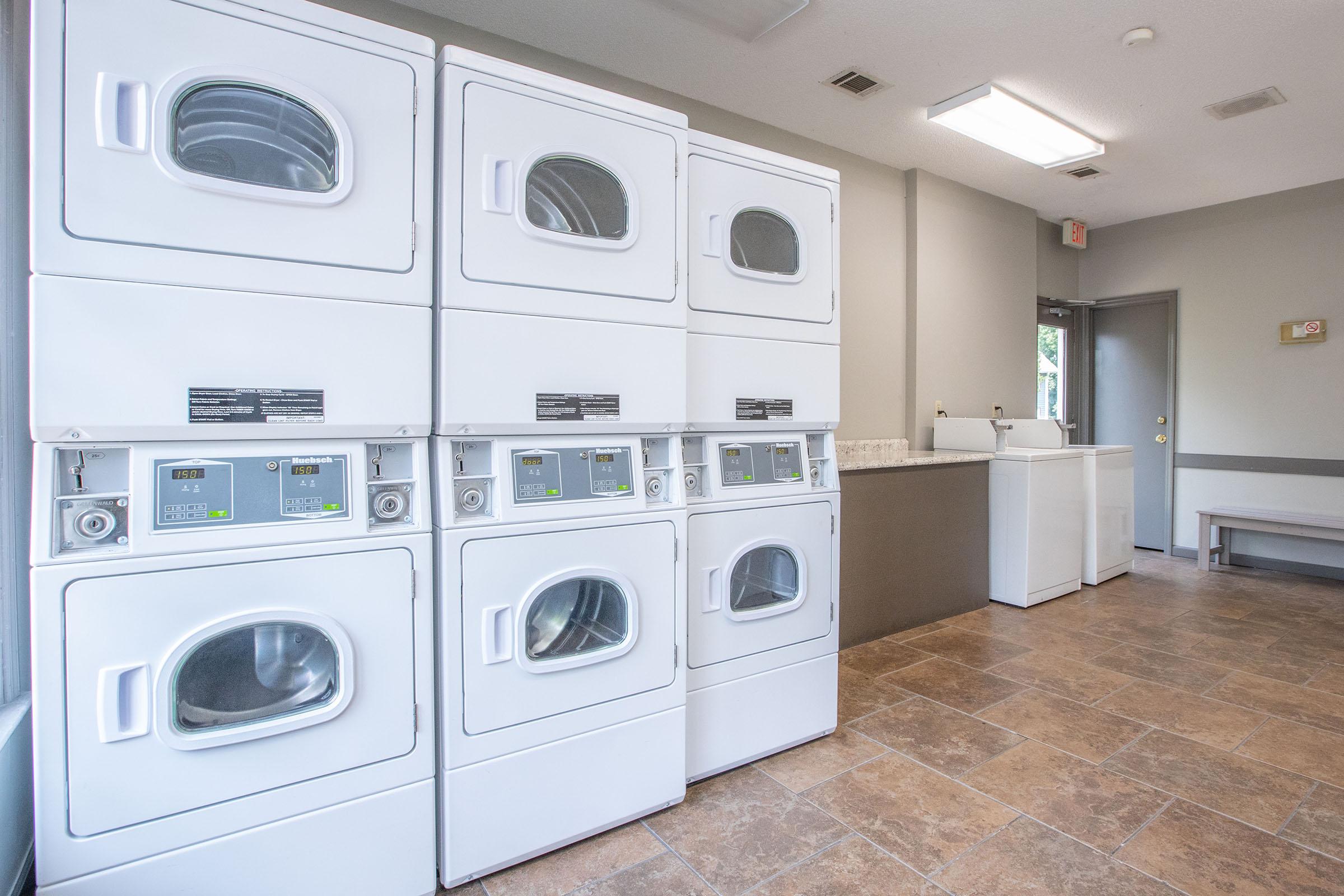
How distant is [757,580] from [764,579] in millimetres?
35

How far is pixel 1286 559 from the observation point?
510 cm

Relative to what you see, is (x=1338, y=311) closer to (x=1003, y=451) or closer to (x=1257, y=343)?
(x=1257, y=343)

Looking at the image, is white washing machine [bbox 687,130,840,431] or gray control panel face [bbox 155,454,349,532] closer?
gray control panel face [bbox 155,454,349,532]

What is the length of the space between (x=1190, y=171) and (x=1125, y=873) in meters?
4.71

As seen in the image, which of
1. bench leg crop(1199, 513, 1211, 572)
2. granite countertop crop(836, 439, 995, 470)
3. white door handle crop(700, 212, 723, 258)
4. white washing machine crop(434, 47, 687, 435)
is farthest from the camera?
bench leg crop(1199, 513, 1211, 572)

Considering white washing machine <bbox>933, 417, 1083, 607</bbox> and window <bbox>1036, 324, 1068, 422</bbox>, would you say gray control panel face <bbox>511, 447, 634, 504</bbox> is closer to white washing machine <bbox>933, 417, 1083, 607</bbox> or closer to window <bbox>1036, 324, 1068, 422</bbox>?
white washing machine <bbox>933, 417, 1083, 607</bbox>

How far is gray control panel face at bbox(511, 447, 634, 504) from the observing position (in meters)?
1.77

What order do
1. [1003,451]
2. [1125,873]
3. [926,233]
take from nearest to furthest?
[1125,873]
[1003,451]
[926,233]

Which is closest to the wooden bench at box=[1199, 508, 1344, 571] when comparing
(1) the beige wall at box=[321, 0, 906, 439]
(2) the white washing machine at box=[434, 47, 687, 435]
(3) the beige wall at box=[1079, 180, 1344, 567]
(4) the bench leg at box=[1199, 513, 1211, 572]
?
(4) the bench leg at box=[1199, 513, 1211, 572]

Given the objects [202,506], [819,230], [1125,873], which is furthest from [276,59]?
[1125,873]

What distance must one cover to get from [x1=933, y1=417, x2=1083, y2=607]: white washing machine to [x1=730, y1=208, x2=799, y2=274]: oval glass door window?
2.44 meters

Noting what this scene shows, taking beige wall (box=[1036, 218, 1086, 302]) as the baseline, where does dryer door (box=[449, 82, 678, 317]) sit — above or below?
below

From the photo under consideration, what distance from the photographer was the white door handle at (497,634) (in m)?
1.68

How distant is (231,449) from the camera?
143 centimetres
